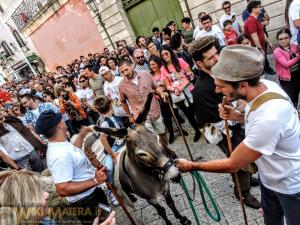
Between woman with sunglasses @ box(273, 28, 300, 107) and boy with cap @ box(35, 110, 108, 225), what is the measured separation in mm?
3904

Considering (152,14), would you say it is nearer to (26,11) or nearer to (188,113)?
(188,113)

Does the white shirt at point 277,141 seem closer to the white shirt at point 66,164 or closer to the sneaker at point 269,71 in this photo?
the white shirt at point 66,164

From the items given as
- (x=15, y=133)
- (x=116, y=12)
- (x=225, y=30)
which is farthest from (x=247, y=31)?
(x=116, y=12)

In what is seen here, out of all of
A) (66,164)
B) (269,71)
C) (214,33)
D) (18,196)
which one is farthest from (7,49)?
(18,196)

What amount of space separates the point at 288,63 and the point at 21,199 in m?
4.84

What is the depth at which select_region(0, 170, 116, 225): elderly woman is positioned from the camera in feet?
5.49

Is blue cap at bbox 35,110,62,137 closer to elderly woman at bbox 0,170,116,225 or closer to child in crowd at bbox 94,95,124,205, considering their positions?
elderly woman at bbox 0,170,116,225

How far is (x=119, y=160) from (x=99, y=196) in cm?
68

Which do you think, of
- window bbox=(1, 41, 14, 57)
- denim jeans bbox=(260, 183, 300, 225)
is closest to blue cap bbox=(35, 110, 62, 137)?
denim jeans bbox=(260, 183, 300, 225)

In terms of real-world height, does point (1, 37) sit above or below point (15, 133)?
above

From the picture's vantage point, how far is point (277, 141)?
200 cm

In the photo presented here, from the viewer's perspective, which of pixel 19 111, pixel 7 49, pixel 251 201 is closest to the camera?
pixel 251 201

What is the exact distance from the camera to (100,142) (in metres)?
4.31

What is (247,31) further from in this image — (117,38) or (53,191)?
(117,38)
